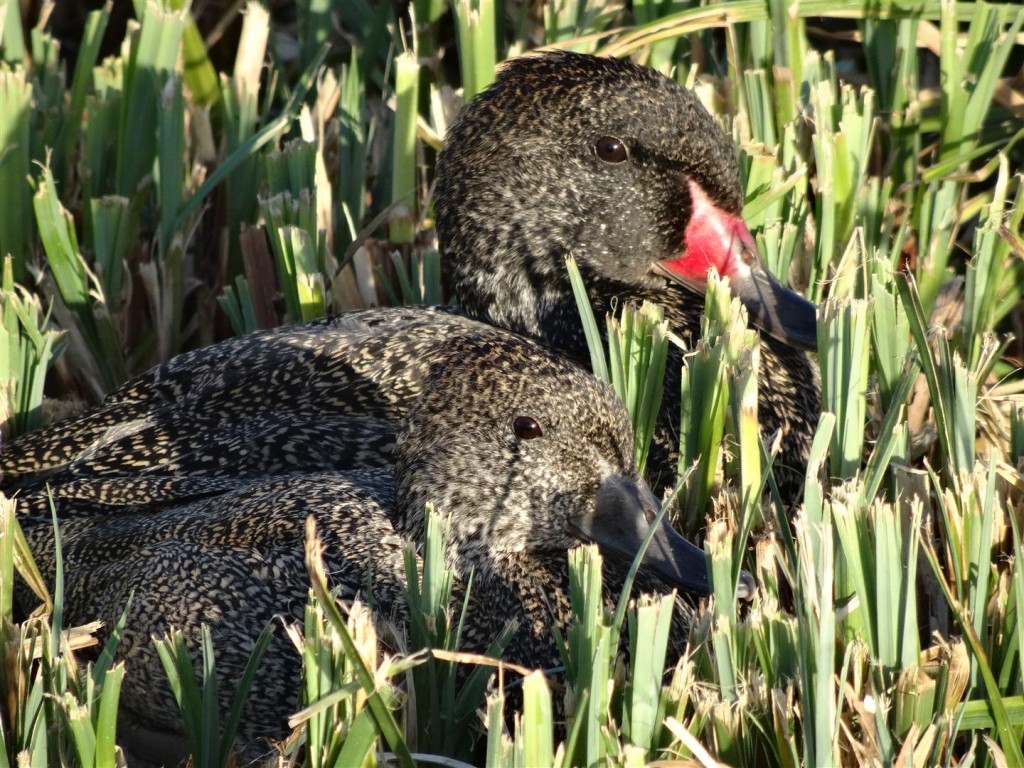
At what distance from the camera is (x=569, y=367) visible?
2799 mm

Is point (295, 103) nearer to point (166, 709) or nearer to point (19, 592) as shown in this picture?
point (19, 592)

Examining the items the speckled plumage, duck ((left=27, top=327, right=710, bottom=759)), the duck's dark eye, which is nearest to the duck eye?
the speckled plumage

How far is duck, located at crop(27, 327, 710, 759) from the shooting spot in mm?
2678

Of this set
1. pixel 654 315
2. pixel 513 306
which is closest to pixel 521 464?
pixel 654 315

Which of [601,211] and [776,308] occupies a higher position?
[601,211]

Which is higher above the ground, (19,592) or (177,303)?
(177,303)

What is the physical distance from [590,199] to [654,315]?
0.60 meters

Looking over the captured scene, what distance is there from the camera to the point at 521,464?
9.00 ft

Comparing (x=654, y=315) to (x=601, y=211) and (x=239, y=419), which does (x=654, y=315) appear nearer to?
(x=601, y=211)

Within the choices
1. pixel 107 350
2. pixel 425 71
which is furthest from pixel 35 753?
pixel 425 71

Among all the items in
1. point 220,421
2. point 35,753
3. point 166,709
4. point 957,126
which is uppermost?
point 957,126

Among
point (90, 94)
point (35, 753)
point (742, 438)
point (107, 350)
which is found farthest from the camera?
point (90, 94)

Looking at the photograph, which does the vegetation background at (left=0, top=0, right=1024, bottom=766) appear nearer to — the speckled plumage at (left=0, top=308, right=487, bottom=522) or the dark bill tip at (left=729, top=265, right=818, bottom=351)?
the dark bill tip at (left=729, top=265, right=818, bottom=351)

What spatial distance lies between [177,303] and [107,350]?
0.79ft
